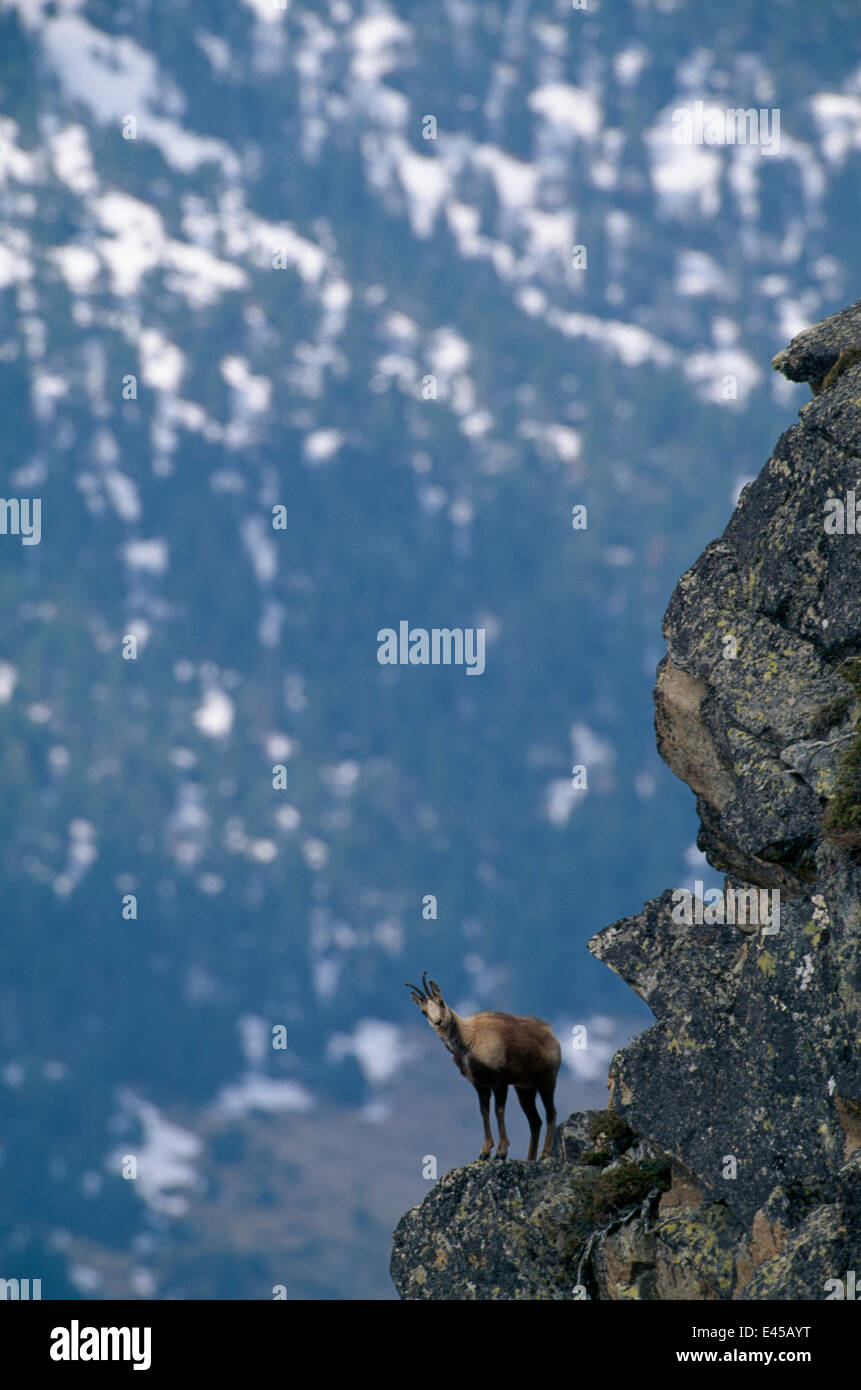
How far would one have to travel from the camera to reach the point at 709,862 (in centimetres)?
2266

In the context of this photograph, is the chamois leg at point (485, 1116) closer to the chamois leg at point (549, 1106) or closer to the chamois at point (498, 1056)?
the chamois at point (498, 1056)

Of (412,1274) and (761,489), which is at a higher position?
(761,489)

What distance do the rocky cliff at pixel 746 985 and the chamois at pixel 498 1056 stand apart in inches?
35.6

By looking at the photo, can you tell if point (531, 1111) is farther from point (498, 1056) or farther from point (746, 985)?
point (746, 985)

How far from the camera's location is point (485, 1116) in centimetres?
2359

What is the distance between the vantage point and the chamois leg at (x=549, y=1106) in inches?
947

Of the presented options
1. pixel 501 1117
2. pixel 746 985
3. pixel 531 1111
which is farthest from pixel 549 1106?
pixel 746 985

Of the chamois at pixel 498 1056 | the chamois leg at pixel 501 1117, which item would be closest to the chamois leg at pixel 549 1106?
the chamois at pixel 498 1056
